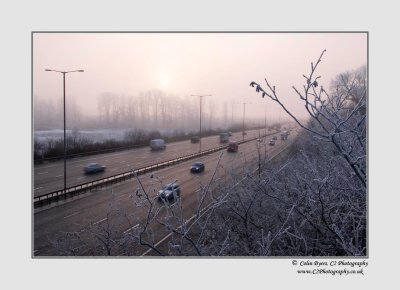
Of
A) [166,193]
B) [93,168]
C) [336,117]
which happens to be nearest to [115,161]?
[93,168]

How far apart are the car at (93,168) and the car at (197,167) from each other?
269 cm

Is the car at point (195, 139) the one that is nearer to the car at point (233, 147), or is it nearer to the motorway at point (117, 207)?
the car at point (233, 147)

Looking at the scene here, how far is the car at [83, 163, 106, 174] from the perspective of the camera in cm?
1068

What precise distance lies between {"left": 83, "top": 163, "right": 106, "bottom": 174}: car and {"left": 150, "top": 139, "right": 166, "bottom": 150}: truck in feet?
6.21

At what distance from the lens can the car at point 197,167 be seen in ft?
30.7

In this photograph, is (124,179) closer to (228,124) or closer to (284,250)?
(228,124)

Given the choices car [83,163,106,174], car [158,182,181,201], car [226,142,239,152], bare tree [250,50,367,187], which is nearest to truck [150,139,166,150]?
car [83,163,106,174]

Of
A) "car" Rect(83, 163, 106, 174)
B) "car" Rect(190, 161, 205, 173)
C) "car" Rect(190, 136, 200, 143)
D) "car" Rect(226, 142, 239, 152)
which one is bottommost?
"car" Rect(83, 163, 106, 174)

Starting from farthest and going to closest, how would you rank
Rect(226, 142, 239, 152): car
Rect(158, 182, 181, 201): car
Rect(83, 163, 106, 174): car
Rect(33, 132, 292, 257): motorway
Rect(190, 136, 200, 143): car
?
1. Rect(190, 136, 200, 143): car
2. Rect(226, 142, 239, 152): car
3. Rect(83, 163, 106, 174): car
4. Rect(33, 132, 292, 257): motorway
5. Rect(158, 182, 181, 201): car

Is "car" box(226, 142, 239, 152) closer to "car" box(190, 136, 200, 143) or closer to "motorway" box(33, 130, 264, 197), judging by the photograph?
"motorway" box(33, 130, 264, 197)

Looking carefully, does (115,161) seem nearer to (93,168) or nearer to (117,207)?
(93,168)

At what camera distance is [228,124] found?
1080cm

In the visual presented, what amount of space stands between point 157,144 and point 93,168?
8.58ft

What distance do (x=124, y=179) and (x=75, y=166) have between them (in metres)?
3.17
